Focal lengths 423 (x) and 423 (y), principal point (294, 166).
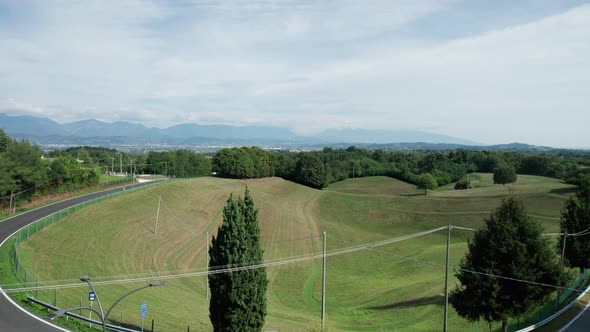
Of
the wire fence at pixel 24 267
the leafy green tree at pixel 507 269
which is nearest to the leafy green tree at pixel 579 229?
the leafy green tree at pixel 507 269

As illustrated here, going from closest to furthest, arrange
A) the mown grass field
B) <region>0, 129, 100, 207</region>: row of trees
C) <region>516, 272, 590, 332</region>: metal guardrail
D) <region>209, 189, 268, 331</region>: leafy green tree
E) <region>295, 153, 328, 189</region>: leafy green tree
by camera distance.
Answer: <region>209, 189, 268, 331</region>: leafy green tree, <region>516, 272, 590, 332</region>: metal guardrail, the mown grass field, <region>0, 129, 100, 207</region>: row of trees, <region>295, 153, 328, 189</region>: leafy green tree

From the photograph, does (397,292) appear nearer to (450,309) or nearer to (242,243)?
(450,309)

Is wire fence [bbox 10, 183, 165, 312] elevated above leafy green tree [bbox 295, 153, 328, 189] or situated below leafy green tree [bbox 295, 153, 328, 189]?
below

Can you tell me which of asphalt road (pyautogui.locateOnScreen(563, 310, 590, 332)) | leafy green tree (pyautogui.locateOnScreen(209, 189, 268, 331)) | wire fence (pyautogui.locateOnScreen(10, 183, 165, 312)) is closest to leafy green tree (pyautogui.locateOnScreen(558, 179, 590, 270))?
asphalt road (pyautogui.locateOnScreen(563, 310, 590, 332))

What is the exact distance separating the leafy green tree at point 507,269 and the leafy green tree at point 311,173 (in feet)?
293

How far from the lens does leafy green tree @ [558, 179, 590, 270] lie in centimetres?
3894

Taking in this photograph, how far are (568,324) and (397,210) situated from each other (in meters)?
57.2

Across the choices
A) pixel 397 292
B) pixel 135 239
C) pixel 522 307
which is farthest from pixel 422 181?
pixel 522 307

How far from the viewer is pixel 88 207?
5531cm

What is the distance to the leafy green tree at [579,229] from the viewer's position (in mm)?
38938

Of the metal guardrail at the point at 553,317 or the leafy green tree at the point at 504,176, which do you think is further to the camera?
the leafy green tree at the point at 504,176

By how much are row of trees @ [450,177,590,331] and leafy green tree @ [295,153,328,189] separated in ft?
291

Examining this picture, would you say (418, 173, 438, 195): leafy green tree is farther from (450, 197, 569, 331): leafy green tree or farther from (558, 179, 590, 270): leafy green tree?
(450, 197, 569, 331): leafy green tree

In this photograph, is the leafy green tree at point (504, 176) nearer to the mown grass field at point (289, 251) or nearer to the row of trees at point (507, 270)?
the mown grass field at point (289, 251)
